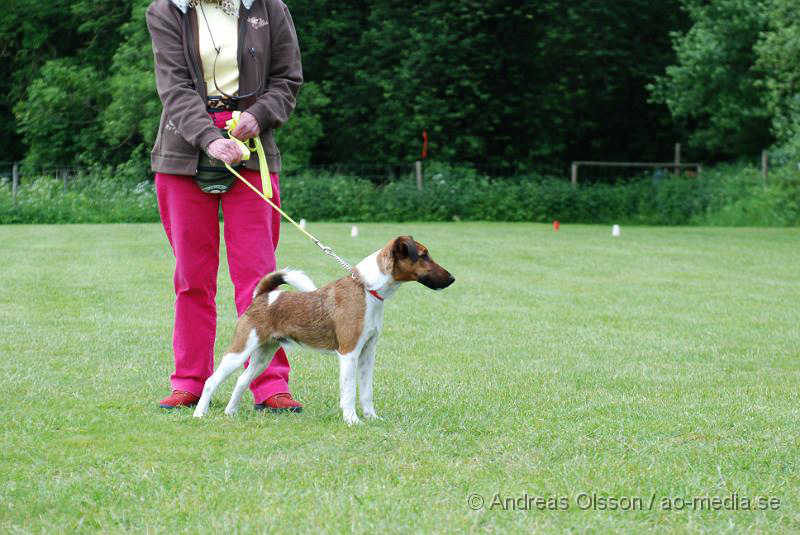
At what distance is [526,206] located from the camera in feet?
93.2

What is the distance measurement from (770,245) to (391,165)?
14.4 meters

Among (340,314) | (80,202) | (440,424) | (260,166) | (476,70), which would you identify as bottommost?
(440,424)

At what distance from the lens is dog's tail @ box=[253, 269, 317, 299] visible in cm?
522

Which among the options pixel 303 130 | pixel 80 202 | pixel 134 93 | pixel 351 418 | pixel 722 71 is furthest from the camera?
pixel 303 130

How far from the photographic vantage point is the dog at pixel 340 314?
511 centimetres

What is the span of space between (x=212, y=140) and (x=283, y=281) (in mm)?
771

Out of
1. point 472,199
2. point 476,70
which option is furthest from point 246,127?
point 476,70

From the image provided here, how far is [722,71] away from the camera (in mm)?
28906

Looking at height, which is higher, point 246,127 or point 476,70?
point 476,70

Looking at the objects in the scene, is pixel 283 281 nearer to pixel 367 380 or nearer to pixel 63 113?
pixel 367 380

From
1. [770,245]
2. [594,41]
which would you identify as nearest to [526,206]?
[594,41]

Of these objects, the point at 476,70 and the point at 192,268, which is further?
the point at 476,70

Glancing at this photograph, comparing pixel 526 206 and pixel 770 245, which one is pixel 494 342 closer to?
pixel 770 245

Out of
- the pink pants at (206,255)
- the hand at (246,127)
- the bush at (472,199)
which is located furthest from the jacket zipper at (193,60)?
the bush at (472,199)
